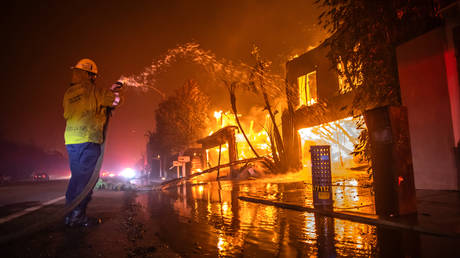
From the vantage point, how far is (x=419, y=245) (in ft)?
10.8

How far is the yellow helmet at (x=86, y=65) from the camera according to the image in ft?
15.5

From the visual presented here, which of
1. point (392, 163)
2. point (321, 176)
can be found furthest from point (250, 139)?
point (392, 163)

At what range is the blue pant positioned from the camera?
439 cm

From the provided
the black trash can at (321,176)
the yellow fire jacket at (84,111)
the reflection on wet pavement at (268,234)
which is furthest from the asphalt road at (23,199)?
the black trash can at (321,176)

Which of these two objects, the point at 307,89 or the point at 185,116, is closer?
the point at 307,89

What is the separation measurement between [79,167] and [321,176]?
462 cm

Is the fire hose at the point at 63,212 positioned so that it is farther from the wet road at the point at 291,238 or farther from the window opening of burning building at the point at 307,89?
the window opening of burning building at the point at 307,89

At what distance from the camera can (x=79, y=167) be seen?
4.45 meters

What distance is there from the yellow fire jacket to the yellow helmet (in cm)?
26

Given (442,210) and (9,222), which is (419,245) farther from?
(9,222)

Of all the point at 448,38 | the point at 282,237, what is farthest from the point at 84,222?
the point at 448,38

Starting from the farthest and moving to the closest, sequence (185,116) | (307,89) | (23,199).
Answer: (185,116)
(307,89)
(23,199)

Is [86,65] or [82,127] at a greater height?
[86,65]

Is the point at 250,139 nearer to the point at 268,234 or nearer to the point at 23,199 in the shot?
the point at 23,199
